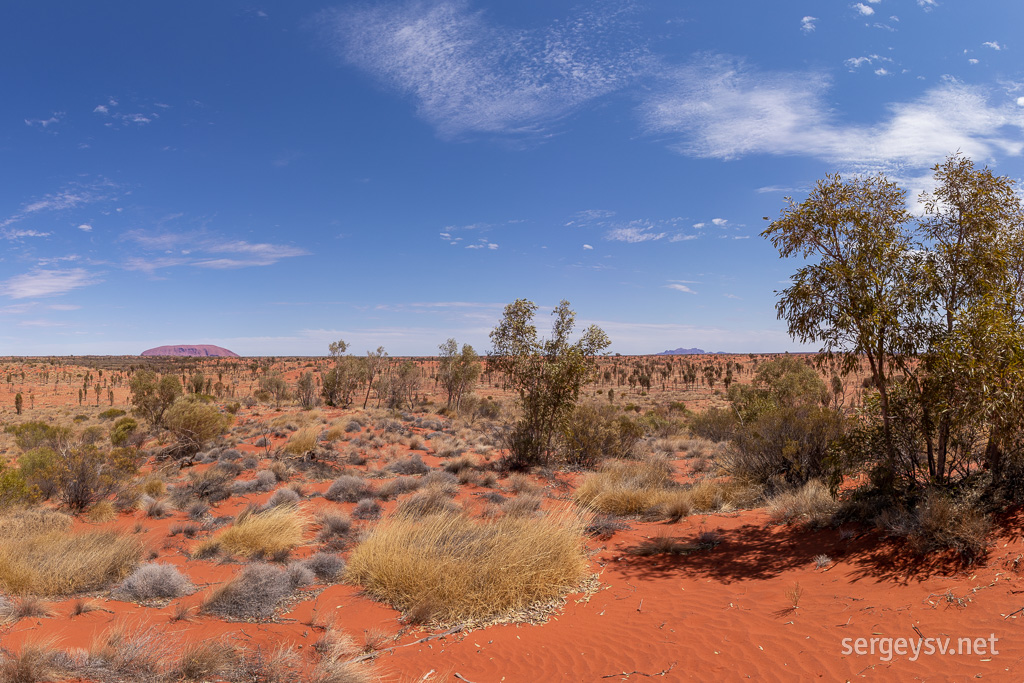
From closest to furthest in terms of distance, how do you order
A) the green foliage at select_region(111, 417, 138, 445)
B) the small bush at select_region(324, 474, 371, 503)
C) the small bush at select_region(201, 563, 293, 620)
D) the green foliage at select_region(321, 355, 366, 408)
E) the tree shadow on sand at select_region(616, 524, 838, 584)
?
the small bush at select_region(201, 563, 293, 620)
the tree shadow on sand at select_region(616, 524, 838, 584)
the small bush at select_region(324, 474, 371, 503)
the green foliage at select_region(111, 417, 138, 445)
the green foliage at select_region(321, 355, 366, 408)

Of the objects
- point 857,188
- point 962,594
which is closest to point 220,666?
point 962,594

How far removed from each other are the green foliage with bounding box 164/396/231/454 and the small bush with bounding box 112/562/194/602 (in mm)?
10710

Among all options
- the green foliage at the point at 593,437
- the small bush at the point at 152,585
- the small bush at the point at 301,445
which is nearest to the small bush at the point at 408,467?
the small bush at the point at 301,445

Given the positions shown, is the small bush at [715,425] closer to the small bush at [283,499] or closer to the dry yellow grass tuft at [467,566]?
the dry yellow grass tuft at [467,566]

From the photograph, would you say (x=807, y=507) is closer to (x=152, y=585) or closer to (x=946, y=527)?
(x=946, y=527)

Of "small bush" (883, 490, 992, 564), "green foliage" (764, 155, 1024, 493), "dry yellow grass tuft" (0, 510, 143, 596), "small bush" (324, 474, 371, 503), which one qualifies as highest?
"green foliage" (764, 155, 1024, 493)

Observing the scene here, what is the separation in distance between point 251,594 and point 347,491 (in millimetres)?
5560

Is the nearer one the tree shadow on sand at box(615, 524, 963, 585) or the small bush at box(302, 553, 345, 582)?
the tree shadow on sand at box(615, 524, 963, 585)

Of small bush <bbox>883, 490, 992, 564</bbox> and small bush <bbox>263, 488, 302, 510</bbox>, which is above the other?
small bush <bbox>883, 490, 992, 564</bbox>

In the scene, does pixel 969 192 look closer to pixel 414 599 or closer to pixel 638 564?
pixel 638 564

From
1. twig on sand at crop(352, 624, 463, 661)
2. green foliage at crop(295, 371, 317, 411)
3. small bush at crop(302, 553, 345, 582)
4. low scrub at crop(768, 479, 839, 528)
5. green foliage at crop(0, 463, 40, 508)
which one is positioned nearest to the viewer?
twig on sand at crop(352, 624, 463, 661)

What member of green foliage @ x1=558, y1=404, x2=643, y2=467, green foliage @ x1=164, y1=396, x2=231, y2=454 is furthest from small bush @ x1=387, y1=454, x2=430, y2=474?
green foliage @ x1=164, y1=396, x2=231, y2=454

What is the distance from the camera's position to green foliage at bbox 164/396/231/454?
15891mm

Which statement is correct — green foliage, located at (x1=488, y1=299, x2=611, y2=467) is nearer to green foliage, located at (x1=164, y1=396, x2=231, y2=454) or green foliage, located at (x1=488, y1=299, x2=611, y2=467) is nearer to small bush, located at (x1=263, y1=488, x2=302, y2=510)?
small bush, located at (x1=263, y1=488, x2=302, y2=510)
